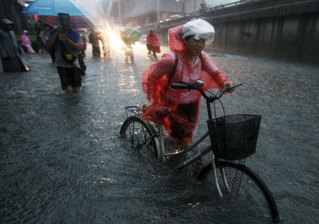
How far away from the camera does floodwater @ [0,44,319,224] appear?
226 cm

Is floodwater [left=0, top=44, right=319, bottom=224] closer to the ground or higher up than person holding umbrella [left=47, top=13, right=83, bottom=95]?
closer to the ground

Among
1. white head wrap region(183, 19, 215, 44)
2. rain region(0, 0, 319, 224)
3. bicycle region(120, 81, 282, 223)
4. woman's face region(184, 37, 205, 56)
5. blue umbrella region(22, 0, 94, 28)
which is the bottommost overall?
rain region(0, 0, 319, 224)

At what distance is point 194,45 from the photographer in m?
2.43

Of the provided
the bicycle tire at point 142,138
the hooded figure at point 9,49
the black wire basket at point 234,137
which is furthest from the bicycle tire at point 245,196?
the hooded figure at point 9,49

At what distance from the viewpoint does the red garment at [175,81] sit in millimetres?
2555

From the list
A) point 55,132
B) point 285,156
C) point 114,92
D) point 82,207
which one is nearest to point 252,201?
point 285,156

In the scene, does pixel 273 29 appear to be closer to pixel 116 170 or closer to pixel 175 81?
pixel 175 81

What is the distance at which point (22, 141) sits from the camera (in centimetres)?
379

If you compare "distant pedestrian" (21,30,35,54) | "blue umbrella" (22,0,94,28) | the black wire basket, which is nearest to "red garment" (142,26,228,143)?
the black wire basket

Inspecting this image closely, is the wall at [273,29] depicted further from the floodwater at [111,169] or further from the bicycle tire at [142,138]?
the bicycle tire at [142,138]

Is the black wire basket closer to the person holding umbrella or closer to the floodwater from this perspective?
the floodwater

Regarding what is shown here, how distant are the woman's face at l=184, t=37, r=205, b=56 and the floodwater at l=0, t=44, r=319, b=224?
147 centimetres

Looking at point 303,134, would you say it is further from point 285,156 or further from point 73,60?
point 73,60

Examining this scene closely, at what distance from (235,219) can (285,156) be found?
1.68m
